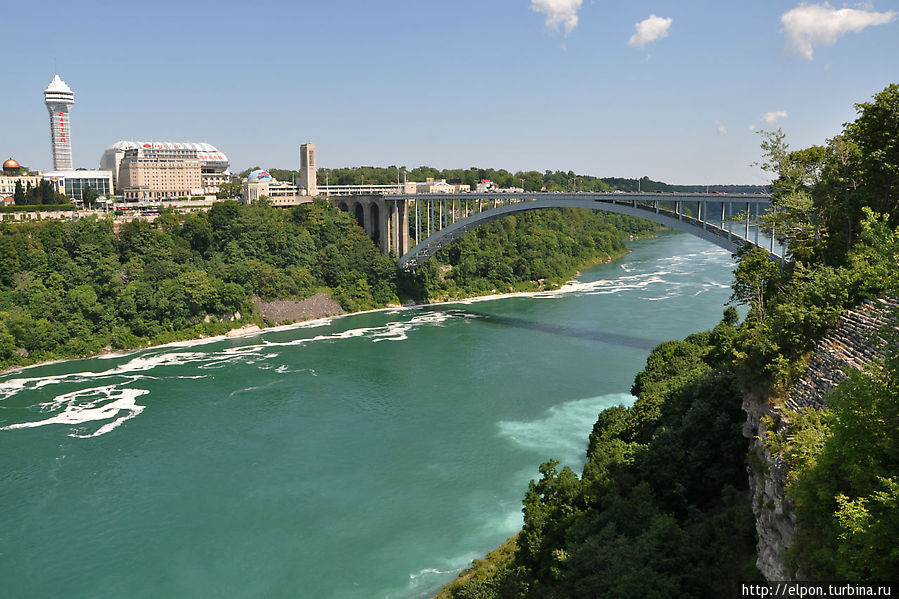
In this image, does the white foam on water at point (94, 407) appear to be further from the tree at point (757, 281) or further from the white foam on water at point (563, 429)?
the tree at point (757, 281)

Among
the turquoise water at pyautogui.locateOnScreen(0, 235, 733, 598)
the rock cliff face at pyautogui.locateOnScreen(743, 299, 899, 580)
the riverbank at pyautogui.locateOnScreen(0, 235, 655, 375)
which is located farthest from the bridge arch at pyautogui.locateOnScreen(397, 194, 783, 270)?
the rock cliff face at pyautogui.locateOnScreen(743, 299, 899, 580)

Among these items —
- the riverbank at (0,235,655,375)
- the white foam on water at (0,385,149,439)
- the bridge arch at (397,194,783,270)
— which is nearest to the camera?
the white foam on water at (0,385,149,439)

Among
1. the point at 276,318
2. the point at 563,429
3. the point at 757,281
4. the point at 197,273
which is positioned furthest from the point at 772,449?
Result: the point at 197,273

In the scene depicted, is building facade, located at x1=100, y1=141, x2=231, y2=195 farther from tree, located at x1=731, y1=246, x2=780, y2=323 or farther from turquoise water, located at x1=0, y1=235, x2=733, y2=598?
tree, located at x1=731, y1=246, x2=780, y2=323

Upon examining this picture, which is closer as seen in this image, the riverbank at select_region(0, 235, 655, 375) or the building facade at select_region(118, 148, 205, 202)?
the riverbank at select_region(0, 235, 655, 375)

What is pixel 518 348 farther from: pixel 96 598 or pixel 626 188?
pixel 626 188

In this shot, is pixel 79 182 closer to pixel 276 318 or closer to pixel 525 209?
pixel 276 318

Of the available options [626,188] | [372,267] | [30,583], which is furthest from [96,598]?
[626,188]
